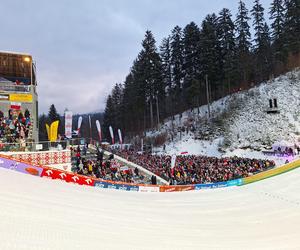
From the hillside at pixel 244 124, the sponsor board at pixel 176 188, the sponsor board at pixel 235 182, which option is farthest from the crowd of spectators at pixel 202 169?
the hillside at pixel 244 124

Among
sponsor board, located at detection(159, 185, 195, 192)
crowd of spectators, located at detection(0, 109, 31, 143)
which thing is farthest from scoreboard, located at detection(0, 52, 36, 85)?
sponsor board, located at detection(159, 185, 195, 192)

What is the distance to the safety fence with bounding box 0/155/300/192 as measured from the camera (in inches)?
575

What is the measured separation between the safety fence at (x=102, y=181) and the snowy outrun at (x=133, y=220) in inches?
37.0

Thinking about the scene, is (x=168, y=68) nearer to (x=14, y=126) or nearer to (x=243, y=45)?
(x=243, y=45)

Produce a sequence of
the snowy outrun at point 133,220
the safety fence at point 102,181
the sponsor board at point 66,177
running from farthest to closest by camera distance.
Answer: the sponsor board at point 66,177
the safety fence at point 102,181
the snowy outrun at point 133,220

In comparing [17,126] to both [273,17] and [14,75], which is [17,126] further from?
[273,17]

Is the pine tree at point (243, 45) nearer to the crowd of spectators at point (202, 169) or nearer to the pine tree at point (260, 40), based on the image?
the pine tree at point (260, 40)

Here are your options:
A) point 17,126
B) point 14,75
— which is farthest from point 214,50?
point 17,126

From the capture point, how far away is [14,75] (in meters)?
28.1

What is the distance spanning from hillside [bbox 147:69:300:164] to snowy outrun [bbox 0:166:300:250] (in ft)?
67.5

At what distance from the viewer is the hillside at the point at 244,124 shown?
36.9 m

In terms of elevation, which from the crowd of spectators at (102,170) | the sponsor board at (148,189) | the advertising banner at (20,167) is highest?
the advertising banner at (20,167)

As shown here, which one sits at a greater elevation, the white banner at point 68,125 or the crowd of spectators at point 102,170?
the white banner at point 68,125

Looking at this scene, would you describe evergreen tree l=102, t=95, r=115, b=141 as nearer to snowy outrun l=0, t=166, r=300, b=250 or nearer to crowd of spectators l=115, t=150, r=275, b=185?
crowd of spectators l=115, t=150, r=275, b=185
